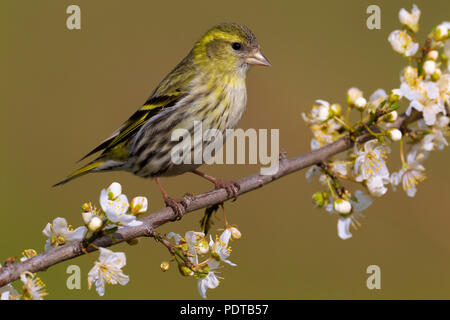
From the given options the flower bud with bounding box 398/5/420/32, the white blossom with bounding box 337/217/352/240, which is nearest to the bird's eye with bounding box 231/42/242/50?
the flower bud with bounding box 398/5/420/32

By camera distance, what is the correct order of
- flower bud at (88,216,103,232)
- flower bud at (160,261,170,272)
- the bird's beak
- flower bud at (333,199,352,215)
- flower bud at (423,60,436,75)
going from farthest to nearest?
1. the bird's beak
2. flower bud at (333,199,352,215)
3. flower bud at (423,60,436,75)
4. flower bud at (160,261,170,272)
5. flower bud at (88,216,103,232)

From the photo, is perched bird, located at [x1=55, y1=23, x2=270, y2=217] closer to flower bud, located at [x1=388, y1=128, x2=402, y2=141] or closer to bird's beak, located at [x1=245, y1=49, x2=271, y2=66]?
bird's beak, located at [x1=245, y1=49, x2=271, y2=66]

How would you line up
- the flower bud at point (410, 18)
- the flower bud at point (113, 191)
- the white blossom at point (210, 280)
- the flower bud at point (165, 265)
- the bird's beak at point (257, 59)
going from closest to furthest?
the flower bud at point (113, 191), the flower bud at point (165, 265), the white blossom at point (210, 280), the flower bud at point (410, 18), the bird's beak at point (257, 59)

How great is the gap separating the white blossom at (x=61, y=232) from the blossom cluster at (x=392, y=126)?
4.46 ft

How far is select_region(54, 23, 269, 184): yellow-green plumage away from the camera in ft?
13.7

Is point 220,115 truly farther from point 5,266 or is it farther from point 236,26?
point 5,266

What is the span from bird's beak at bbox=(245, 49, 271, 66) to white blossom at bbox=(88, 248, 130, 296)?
2309mm

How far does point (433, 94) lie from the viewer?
10.2ft

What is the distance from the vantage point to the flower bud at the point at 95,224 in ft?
8.27

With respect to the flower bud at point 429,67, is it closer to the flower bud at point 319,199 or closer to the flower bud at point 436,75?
the flower bud at point 436,75

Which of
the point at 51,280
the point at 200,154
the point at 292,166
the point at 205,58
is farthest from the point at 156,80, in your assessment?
the point at 292,166

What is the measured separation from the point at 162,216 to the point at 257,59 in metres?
2.01

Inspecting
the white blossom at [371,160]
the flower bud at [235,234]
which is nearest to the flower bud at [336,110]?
the white blossom at [371,160]

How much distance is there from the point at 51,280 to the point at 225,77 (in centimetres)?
343
